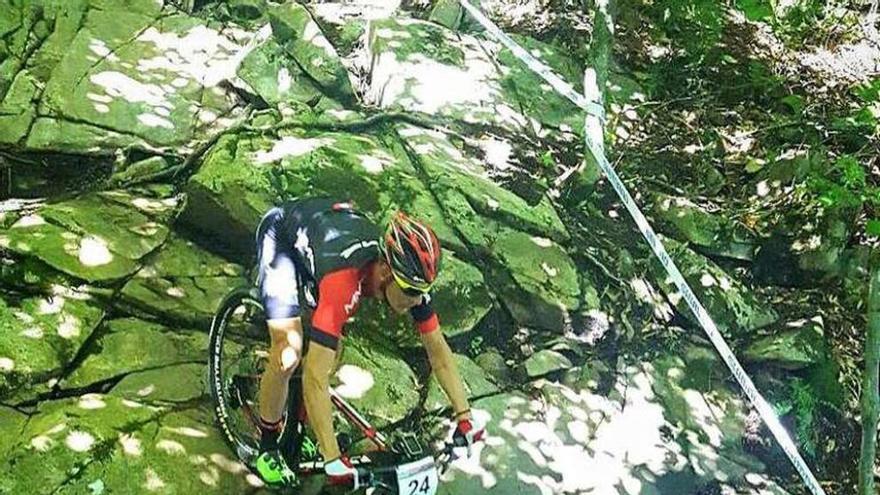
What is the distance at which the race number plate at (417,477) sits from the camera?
3.51m

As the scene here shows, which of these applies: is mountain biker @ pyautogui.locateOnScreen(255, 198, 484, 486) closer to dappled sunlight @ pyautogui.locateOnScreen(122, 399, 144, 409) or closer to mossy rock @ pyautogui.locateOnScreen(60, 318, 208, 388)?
dappled sunlight @ pyautogui.locateOnScreen(122, 399, 144, 409)

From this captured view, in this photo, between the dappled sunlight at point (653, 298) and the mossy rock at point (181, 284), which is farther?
the dappled sunlight at point (653, 298)

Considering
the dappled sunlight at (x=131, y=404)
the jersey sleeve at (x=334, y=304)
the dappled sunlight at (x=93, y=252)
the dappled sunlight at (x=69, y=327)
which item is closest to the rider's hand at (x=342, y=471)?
the jersey sleeve at (x=334, y=304)

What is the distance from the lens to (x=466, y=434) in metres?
3.87

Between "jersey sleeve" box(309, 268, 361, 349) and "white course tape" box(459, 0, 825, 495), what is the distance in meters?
2.55

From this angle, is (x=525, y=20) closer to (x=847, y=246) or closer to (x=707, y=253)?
(x=707, y=253)

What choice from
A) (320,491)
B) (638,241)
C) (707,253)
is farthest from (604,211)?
(320,491)

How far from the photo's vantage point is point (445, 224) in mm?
6102

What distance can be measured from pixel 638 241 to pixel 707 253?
0.61 m

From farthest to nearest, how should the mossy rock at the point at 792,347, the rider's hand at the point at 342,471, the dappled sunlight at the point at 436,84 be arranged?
the dappled sunlight at the point at 436,84 < the mossy rock at the point at 792,347 < the rider's hand at the point at 342,471

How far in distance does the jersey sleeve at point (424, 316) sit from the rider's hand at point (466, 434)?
0.47m

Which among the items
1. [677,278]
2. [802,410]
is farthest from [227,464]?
[802,410]

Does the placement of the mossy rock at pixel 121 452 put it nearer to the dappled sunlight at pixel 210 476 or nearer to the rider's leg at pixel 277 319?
the dappled sunlight at pixel 210 476

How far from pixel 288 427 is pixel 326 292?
0.92 metres
